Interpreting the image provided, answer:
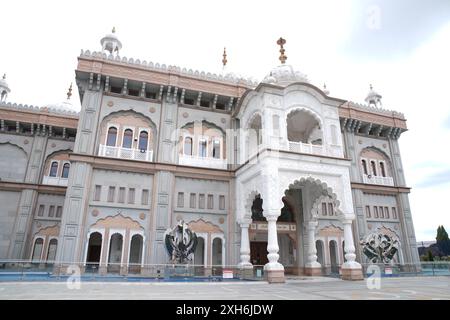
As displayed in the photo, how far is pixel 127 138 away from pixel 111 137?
92 centimetres

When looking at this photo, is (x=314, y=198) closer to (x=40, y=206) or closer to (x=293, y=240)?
(x=293, y=240)

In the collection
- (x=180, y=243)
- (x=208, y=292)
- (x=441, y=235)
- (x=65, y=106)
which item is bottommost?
(x=208, y=292)

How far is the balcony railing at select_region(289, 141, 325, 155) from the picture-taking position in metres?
16.2

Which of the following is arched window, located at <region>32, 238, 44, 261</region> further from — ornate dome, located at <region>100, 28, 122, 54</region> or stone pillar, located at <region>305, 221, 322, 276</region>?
stone pillar, located at <region>305, 221, 322, 276</region>

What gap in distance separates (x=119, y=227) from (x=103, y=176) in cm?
302

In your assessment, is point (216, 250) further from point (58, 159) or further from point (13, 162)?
point (13, 162)

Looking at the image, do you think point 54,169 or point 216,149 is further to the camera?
point 54,169

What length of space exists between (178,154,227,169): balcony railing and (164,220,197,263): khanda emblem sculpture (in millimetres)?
4301

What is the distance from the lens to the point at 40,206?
20.2 m

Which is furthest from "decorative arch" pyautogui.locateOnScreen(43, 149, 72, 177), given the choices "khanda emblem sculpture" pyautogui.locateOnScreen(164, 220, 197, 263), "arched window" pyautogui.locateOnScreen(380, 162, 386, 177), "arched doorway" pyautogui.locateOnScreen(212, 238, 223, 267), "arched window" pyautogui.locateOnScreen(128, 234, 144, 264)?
"arched window" pyautogui.locateOnScreen(380, 162, 386, 177)

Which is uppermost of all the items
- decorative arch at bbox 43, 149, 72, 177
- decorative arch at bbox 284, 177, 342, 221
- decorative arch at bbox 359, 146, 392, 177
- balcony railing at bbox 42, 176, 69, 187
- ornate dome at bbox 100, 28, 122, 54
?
ornate dome at bbox 100, 28, 122, 54

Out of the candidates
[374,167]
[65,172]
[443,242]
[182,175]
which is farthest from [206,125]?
[443,242]

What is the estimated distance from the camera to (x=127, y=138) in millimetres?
18391
